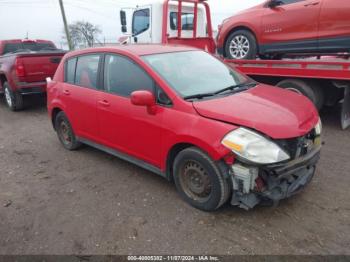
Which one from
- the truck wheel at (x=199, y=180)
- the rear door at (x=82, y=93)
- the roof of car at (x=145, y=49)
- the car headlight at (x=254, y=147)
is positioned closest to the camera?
the car headlight at (x=254, y=147)

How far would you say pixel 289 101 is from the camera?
136 inches

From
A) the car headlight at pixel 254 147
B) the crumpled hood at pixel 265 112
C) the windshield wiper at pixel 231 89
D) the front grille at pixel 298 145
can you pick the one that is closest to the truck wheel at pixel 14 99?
the windshield wiper at pixel 231 89

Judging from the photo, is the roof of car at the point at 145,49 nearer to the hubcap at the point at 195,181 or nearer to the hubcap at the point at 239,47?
the hubcap at the point at 195,181

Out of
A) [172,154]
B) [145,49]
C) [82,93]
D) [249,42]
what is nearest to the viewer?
[172,154]

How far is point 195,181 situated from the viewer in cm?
329

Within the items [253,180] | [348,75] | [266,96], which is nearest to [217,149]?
[253,180]

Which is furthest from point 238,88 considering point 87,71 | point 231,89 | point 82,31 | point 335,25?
point 82,31

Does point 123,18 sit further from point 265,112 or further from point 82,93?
point 265,112

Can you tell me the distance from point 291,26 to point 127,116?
4.08 m

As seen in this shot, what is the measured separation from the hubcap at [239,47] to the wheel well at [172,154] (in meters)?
4.36

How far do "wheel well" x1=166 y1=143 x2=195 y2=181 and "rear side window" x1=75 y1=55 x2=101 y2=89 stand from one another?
1.58 metres

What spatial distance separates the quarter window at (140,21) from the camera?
8711mm

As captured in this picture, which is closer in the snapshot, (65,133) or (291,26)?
(65,133)

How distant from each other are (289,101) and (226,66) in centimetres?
111
